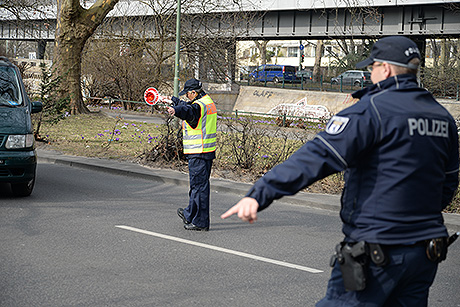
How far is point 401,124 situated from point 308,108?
32.1 metres

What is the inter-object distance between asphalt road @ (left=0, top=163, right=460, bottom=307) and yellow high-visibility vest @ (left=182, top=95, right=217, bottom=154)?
3.55 ft

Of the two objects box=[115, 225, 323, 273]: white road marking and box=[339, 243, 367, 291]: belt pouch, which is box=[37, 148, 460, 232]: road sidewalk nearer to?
box=[115, 225, 323, 273]: white road marking

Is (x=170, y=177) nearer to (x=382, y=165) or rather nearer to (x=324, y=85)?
(x=382, y=165)

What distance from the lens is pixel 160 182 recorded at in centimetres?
1254

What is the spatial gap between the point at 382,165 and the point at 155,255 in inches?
163

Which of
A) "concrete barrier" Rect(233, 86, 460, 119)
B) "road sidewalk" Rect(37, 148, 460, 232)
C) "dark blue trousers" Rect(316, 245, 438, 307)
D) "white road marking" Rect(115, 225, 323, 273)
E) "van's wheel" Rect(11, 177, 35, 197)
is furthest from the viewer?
"concrete barrier" Rect(233, 86, 460, 119)

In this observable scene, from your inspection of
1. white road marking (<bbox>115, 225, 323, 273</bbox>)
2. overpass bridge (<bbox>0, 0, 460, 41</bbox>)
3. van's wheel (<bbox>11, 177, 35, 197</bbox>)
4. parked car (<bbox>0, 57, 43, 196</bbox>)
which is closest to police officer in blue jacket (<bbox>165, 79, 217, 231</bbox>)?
white road marking (<bbox>115, 225, 323, 273</bbox>)

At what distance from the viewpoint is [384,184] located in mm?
3176

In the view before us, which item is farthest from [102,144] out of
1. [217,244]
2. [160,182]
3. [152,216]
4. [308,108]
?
[308,108]

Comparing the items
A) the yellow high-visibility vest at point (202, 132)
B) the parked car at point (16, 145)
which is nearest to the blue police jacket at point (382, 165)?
the yellow high-visibility vest at point (202, 132)

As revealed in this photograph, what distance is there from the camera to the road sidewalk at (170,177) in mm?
10383

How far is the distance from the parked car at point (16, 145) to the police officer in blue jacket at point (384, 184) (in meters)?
7.04

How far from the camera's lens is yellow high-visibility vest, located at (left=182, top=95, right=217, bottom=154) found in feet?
26.7

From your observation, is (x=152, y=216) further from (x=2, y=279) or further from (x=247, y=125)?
(x=247, y=125)
